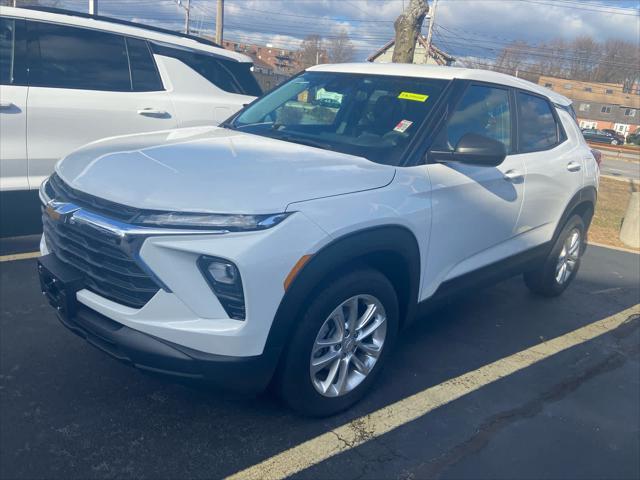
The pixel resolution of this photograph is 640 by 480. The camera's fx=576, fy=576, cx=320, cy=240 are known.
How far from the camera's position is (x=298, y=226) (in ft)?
8.05

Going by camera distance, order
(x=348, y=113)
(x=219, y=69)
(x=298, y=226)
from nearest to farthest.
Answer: (x=298, y=226) < (x=348, y=113) < (x=219, y=69)

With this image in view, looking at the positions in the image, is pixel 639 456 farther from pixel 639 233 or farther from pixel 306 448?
pixel 639 233

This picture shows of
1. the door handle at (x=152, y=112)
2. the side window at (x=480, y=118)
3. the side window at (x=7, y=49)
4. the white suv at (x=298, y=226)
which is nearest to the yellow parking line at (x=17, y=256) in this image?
the side window at (x=7, y=49)

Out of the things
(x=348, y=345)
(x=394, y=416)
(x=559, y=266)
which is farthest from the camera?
(x=559, y=266)

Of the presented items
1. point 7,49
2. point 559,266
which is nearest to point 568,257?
point 559,266

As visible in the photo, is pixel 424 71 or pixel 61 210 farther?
pixel 424 71

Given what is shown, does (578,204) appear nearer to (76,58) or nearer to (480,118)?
(480,118)

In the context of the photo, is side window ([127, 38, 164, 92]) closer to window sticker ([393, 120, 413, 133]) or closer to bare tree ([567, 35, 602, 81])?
window sticker ([393, 120, 413, 133])

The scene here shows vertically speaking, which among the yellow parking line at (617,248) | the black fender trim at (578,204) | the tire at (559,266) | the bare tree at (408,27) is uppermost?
the bare tree at (408,27)

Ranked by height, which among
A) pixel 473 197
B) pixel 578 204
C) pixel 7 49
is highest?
pixel 7 49

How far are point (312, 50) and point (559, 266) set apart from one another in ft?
175

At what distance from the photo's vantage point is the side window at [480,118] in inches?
136

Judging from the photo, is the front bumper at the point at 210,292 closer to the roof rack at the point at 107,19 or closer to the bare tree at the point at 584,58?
the roof rack at the point at 107,19

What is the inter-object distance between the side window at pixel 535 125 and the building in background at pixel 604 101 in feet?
198
